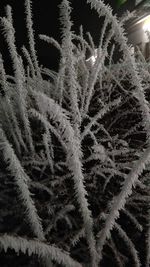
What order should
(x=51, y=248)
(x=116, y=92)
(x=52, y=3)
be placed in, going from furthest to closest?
(x=52, y=3) < (x=116, y=92) < (x=51, y=248)

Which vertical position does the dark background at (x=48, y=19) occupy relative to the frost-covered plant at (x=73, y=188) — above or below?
above

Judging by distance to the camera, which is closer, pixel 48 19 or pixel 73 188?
pixel 73 188

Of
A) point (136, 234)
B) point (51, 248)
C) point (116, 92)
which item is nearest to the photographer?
point (51, 248)

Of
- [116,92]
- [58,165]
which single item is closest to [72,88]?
[58,165]

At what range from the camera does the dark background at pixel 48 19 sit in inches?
107

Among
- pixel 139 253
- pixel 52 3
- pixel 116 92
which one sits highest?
pixel 52 3

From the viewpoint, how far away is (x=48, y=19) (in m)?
2.83

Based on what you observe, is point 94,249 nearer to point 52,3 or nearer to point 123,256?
point 123,256

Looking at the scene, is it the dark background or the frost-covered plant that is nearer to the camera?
the frost-covered plant

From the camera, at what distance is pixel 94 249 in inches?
10.1

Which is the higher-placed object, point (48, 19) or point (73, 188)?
point (48, 19)

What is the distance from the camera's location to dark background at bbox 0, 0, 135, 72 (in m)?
2.72

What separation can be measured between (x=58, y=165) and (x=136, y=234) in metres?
0.11

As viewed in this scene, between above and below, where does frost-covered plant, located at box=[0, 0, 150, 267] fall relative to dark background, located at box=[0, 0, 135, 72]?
below
